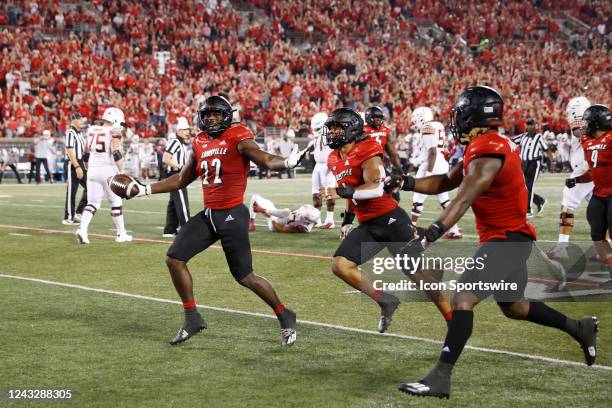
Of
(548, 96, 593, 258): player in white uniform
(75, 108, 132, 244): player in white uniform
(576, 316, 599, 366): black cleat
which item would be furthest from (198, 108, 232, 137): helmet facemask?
(75, 108, 132, 244): player in white uniform

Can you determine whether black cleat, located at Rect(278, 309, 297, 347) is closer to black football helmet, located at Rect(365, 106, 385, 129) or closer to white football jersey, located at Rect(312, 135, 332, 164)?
black football helmet, located at Rect(365, 106, 385, 129)

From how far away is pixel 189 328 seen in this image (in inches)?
261

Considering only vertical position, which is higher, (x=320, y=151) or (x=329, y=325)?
(x=320, y=151)

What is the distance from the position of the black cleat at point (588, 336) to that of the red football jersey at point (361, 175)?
5.67 feet

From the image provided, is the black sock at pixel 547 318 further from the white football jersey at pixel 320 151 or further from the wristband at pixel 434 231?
the white football jersey at pixel 320 151

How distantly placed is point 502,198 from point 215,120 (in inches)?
95.3

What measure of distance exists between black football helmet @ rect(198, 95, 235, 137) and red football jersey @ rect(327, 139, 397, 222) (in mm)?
921

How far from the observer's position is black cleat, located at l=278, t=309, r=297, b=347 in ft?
21.2

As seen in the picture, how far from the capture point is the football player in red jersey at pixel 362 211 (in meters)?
6.57

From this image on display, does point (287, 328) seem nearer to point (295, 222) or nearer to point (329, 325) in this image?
point (329, 325)

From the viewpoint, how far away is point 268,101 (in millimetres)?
35719

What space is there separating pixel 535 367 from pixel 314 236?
8.26m
